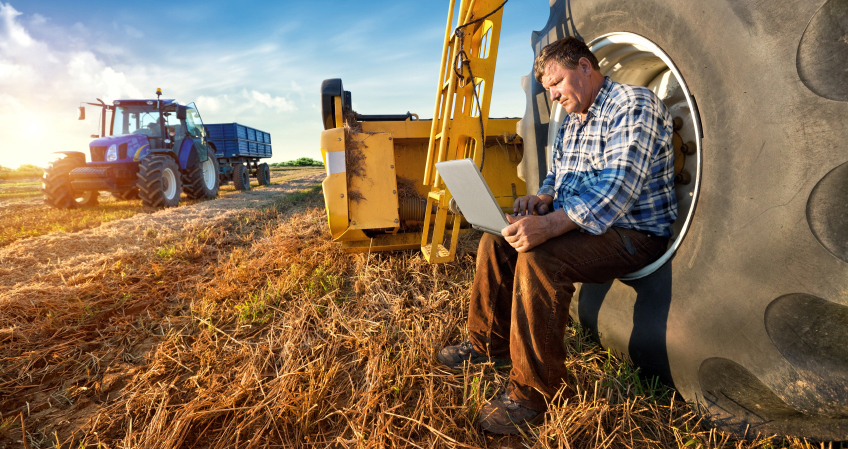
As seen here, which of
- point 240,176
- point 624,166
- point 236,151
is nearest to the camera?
point 624,166

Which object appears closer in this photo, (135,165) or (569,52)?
(569,52)

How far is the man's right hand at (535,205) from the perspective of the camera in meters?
1.85

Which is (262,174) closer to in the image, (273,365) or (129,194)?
(129,194)

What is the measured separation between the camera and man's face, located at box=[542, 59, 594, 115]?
1646mm

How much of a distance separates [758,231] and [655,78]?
1.15m

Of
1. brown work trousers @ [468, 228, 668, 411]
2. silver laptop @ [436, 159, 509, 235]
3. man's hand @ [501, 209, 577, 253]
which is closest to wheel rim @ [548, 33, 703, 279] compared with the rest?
brown work trousers @ [468, 228, 668, 411]

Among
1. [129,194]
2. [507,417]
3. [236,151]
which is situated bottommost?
[507,417]

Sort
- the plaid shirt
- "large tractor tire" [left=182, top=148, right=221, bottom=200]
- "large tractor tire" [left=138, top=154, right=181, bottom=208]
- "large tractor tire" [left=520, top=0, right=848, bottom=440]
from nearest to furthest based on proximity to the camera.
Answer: "large tractor tire" [left=520, top=0, right=848, bottom=440]
the plaid shirt
"large tractor tire" [left=138, top=154, right=181, bottom=208]
"large tractor tire" [left=182, top=148, right=221, bottom=200]

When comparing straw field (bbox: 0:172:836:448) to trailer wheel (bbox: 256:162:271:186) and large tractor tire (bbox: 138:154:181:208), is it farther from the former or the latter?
trailer wheel (bbox: 256:162:271:186)

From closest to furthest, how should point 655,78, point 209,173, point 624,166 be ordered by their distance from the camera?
point 624,166 < point 655,78 < point 209,173

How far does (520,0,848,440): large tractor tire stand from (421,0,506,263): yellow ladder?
112 centimetres

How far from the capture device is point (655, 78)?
6.61 ft

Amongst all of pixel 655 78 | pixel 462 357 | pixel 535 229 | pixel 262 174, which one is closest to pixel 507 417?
pixel 462 357

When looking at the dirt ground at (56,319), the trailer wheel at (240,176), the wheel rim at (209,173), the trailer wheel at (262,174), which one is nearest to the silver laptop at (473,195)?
the dirt ground at (56,319)
